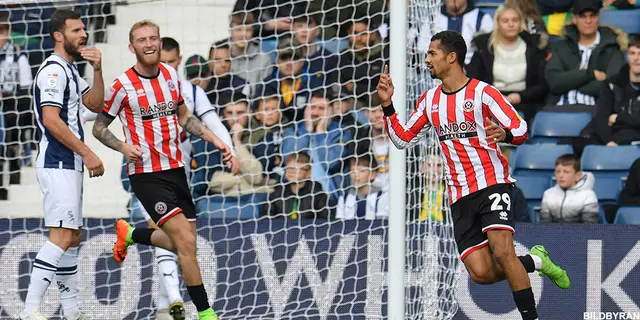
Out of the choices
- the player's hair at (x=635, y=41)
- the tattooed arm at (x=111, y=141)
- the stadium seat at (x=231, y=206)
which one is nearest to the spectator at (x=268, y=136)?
the stadium seat at (x=231, y=206)

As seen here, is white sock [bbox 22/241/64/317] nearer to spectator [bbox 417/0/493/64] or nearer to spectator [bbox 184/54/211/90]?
spectator [bbox 184/54/211/90]

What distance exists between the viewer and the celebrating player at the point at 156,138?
6.77m

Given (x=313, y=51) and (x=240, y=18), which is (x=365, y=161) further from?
(x=240, y=18)

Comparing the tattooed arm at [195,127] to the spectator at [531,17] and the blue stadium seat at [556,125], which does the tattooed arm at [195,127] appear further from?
the spectator at [531,17]

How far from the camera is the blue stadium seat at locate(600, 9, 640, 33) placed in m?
10.0

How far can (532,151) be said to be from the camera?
9.45m

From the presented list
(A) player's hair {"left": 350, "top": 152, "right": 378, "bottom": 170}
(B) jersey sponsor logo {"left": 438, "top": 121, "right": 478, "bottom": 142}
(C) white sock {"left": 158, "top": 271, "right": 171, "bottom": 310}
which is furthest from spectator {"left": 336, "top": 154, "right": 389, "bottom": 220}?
(B) jersey sponsor logo {"left": 438, "top": 121, "right": 478, "bottom": 142}

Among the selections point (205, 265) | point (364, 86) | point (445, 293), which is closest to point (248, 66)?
point (364, 86)

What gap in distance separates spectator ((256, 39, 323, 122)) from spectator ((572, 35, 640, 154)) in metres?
2.37

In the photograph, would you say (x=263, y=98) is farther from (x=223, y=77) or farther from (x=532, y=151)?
(x=532, y=151)

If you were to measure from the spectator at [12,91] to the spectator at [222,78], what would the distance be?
157cm

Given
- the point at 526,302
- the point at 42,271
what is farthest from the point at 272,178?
the point at 526,302

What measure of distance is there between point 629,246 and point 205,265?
122 inches

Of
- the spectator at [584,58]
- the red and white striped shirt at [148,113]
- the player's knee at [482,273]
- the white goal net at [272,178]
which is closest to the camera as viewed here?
the player's knee at [482,273]
